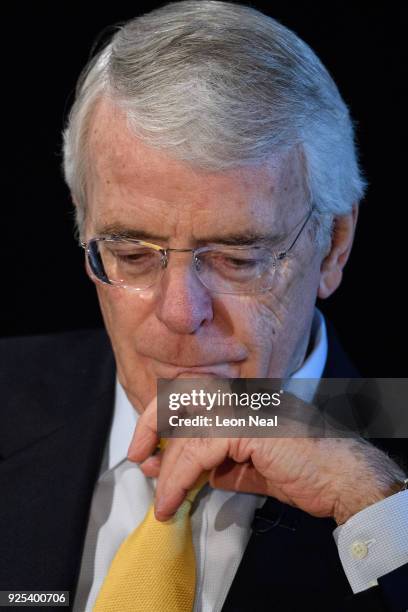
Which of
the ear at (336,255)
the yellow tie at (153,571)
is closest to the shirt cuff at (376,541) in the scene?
the yellow tie at (153,571)

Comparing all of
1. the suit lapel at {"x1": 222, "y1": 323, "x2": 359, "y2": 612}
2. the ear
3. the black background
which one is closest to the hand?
the suit lapel at {"x1": 222, "y1": 323, "x2": 359, "y2": 612}

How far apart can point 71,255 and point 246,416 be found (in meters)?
1.42

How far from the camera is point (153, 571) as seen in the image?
1.89m

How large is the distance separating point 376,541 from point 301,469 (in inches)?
8.6

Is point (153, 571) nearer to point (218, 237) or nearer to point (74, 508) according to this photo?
point (74, 508)

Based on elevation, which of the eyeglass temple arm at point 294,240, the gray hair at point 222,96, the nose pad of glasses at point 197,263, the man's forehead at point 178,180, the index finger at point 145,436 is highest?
the gray hair at point 222,96

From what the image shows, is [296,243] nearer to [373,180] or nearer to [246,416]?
[246,416]

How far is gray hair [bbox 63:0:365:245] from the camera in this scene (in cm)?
200

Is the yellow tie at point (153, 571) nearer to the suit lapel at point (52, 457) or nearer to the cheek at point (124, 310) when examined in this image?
the suit lapel at point (52, 457)

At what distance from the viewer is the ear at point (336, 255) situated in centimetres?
232

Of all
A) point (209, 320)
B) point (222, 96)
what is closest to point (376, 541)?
point (209, 320)

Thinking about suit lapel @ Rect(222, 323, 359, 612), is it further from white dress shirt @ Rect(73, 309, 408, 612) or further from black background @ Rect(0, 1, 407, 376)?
black background @ Rect(0, 1, 407, 376)

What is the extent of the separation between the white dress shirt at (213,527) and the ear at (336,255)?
0.18m

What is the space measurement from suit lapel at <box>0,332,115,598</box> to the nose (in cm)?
55
